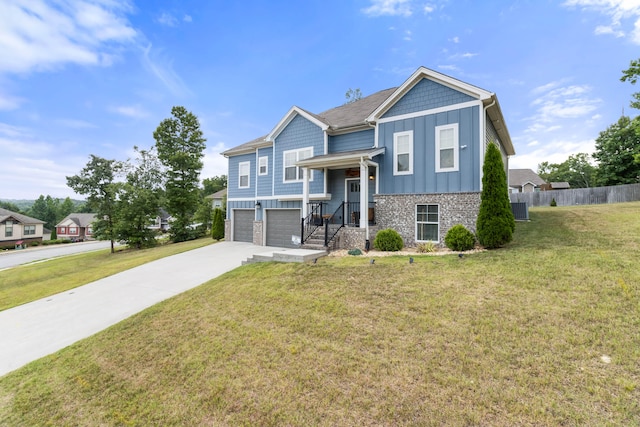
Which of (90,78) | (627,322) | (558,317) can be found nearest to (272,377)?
(558,317)

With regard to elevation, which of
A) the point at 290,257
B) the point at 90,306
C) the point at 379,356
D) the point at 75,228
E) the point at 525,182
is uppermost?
the point at 525,182

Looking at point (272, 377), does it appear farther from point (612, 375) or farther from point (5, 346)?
point (5, 346)

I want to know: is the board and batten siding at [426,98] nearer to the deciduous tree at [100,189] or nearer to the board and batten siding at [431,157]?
the board and batten siding at [431,157]

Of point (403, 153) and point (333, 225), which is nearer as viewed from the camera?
point (403, 153)

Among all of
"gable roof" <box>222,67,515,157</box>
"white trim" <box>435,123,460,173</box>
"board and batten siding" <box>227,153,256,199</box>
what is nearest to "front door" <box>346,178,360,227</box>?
"gable roof" <box>222,67,515,157</box>

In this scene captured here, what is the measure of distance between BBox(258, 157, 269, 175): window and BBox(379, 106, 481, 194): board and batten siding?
6897 mm

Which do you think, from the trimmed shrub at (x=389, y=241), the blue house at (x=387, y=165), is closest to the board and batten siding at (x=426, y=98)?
the blue house at (x=387, y=165)

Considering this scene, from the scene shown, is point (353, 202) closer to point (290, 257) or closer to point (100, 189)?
point (290, 257)

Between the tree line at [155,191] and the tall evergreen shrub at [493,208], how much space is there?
22.4m

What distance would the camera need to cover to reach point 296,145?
13516 millimetres

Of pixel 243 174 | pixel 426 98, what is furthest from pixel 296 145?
pixel 426 98

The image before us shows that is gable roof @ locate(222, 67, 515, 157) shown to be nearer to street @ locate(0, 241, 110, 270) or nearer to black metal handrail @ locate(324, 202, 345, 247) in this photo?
black metal handrail @ locate(324, 202, 345, 247)

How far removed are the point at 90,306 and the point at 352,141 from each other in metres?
11.2

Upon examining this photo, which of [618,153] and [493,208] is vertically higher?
[618,153]
